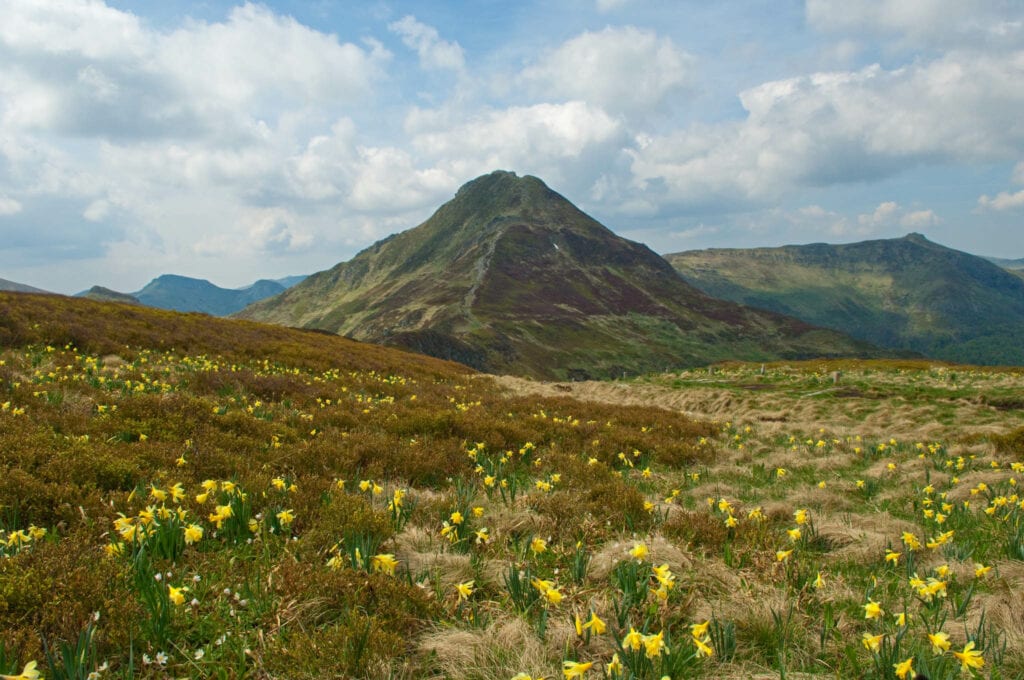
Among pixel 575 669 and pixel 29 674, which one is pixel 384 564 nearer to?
pixel 575 669

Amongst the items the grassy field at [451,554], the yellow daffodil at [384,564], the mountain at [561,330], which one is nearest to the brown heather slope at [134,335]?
the grassy field at [451,554]

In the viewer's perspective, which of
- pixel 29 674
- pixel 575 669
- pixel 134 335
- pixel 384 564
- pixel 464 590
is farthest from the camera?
pixel 134 335

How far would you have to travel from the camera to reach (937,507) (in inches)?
262

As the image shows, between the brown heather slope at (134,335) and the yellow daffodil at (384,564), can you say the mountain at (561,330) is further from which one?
the yellow daffodil at (384,564)

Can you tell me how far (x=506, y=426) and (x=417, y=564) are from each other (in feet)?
22.2

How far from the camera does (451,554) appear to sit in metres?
4.53

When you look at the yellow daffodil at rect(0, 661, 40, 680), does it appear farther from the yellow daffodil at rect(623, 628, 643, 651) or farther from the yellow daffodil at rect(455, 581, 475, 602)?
the yellow daffodil at rect(623, 628, 643, 651)

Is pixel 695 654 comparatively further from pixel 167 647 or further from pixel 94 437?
pixel 94 437

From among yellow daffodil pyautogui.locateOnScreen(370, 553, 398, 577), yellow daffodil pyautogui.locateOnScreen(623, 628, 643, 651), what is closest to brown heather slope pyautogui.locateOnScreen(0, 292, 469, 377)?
yellow daffodil pyautogui.locateOnScreen(370, 553, 398, 577)

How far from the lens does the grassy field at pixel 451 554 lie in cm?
298

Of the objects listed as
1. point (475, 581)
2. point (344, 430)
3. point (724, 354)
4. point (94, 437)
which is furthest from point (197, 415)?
point (724, 354)

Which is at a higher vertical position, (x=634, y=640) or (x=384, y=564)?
(x=634, y=640)

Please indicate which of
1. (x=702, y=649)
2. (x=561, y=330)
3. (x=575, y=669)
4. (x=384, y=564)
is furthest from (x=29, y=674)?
(x=561, y=330)

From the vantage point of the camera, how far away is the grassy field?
2979 mm
